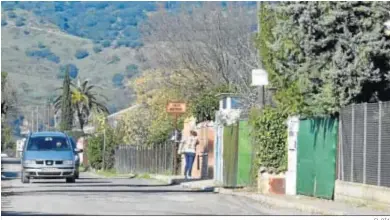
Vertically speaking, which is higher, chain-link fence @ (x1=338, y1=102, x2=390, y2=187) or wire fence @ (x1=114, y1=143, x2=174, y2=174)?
chain-link fence @ (x1=338, y1=102, x2=390, y2=187)

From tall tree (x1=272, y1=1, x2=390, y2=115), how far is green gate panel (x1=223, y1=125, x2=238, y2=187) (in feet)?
22.6

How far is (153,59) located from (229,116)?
29722 millimetres

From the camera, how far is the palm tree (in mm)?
107750

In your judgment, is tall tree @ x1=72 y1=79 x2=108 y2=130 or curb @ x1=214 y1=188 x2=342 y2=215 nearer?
curb @ x1=214 y1=188 x2=342 y2=215

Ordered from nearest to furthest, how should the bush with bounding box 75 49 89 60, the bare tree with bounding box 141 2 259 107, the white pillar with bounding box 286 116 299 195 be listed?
1. the white pillar with bounding box 286 116 299 195
2. the bare tree with bounding box 141 2 259 107
3. the bush with bounding box 75 49 89 60

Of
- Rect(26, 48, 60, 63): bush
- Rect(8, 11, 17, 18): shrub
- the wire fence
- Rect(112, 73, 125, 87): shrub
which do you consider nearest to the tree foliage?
the wire fence

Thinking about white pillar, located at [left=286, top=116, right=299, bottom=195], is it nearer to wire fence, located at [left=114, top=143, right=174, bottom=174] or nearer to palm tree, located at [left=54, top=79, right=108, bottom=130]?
wire fence, located at [left=114, top=143, right=174, bottom=174]

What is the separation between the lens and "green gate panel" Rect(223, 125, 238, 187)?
30.5m

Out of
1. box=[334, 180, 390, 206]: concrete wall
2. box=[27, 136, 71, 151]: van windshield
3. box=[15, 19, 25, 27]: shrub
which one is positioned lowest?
box=[334, 180, 390, 206]: concrete wall

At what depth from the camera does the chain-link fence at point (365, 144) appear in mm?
20562

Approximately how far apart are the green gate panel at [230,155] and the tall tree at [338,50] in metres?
6.90

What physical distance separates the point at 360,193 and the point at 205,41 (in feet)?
120

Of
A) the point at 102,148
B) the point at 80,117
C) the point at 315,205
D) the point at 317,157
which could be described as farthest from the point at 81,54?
the point at 315,205

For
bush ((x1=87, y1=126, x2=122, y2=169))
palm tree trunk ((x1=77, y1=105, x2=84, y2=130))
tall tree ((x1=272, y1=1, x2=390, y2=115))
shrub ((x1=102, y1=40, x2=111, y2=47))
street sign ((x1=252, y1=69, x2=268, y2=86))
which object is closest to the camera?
tall tree ((x1=272, y1=1, x2=390, y2=115))
